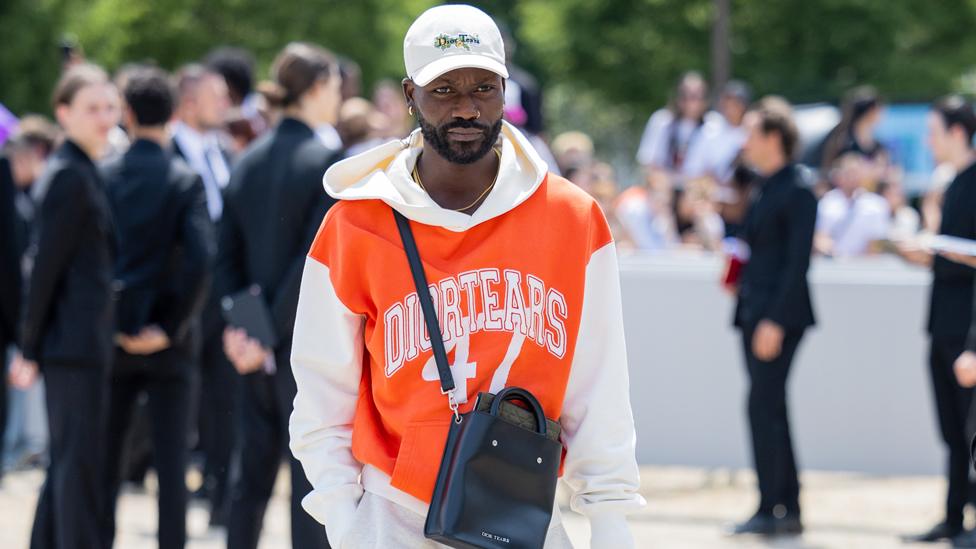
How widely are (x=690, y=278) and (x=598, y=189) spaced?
2245 millimetres

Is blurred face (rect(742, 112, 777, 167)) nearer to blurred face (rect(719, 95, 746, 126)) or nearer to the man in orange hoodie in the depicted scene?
the man in orange hoodie

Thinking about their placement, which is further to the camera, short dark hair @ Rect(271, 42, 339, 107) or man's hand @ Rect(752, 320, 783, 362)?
man's hand @ Rect(752, 320, 783, 362)

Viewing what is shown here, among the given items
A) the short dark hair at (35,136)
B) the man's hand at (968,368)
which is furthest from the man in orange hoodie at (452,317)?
the short dark hair at (35,136)

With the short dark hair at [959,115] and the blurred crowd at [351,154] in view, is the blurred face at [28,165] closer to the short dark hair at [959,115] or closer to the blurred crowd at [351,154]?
the blurred crowd at [351,154]

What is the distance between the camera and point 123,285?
22.6ft

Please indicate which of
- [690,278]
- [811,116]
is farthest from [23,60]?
[690,278]

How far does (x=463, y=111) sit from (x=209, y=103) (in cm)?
604

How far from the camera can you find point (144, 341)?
21.9ft

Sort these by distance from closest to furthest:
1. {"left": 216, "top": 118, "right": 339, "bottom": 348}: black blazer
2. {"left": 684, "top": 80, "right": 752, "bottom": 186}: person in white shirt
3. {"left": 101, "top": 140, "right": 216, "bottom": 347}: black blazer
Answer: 1. {"left": 216, "top": 118, "right": 339, "bottom": 348}: black blazer
2. {"left": 101, "top": 140, "right": 216, "bottom": 347}: black blazer
3. {"left": 684, "top": 80, "right": 752, "bottom": 186}: person in white shirt

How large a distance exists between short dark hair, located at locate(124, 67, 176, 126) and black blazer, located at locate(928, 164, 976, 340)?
13.2ft

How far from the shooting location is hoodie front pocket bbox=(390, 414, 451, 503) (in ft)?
12.1

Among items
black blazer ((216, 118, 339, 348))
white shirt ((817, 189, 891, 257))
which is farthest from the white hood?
white shirt ((817, 189, 891, 257))

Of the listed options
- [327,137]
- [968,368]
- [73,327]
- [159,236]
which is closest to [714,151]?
[968,368]

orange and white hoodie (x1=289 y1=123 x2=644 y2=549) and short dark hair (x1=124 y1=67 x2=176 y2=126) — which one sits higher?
short dark hair (x1=124 y1=67 x2=176 y2=126)
